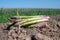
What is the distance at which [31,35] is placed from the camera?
6867 millimetres

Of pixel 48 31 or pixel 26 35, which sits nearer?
pixel 26 35

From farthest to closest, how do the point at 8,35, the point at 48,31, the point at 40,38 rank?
the point at 48,31 → the point at 8,35 → the point at 40,38

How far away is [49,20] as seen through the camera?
9070 millimetres

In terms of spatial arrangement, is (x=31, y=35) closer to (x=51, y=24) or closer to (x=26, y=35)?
(x=26, y=35)

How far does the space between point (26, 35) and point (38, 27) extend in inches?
59.0

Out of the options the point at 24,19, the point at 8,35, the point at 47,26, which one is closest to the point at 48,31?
the point at 47,26

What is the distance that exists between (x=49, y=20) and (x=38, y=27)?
1.01 m

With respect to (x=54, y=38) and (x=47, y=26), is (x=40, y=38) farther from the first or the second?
(x=47, y=26)

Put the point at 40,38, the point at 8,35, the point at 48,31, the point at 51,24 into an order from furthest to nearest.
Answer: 1. the point at 51,24
2. the point at 48,31
3. the point at 8,35
4. the point at 40,38

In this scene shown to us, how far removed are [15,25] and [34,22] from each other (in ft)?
2.66

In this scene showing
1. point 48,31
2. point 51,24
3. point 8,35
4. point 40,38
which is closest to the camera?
point 40,38

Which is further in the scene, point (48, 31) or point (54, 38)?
point (48, 31)

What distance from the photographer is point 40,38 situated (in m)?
6.32

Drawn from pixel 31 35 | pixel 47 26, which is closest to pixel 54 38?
pixel 31 35
